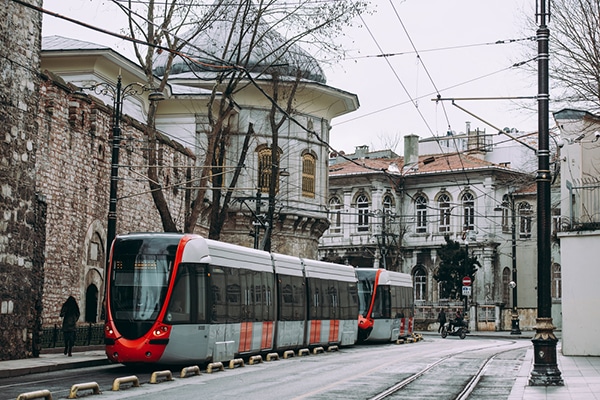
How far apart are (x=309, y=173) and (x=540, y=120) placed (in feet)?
116

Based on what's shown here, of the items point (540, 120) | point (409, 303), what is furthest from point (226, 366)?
point (409, 303)

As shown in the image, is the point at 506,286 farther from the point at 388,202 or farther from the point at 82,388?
the point at 82,388

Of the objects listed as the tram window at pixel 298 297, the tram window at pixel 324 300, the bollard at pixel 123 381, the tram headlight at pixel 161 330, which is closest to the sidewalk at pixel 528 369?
the tram headlight at pixel 161 330

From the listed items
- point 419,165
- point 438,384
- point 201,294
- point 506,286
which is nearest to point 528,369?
point 438,384

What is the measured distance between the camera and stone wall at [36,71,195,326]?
90.8 ft

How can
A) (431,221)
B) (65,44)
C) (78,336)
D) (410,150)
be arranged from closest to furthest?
(78,336), (65,44), (431,221), (410,150)

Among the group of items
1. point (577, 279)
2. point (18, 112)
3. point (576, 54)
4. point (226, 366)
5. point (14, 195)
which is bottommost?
point (226, 366)

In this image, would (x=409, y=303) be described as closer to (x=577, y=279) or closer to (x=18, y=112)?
(x=577, y=279)

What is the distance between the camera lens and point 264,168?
50812mm

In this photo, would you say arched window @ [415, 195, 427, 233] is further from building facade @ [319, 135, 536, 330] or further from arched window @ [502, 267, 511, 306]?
arched window @ [502, 267, 511, 306]

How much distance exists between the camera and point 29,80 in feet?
78.9

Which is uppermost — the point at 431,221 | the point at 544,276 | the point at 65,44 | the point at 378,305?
the point at 65,44

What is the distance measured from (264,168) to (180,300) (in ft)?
99.6

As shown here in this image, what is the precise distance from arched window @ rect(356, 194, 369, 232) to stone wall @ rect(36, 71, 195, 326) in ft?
153
